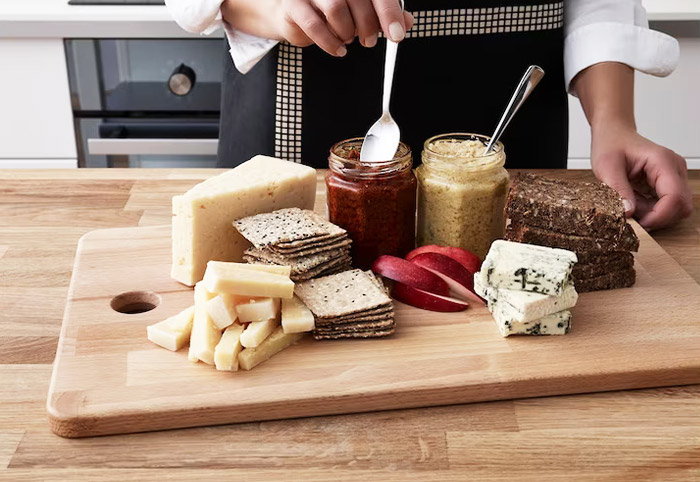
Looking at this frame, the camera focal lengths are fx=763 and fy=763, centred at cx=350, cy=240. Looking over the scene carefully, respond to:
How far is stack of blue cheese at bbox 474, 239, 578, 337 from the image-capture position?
109cm

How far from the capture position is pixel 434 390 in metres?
1.00

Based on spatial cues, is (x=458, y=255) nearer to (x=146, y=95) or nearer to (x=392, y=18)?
(x=392, y=18)

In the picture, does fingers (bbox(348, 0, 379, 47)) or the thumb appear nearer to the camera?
fingers (bbox(348, 0, 379, 47))

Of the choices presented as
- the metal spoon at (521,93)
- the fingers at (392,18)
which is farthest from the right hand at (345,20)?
the metal spoon at (521,93)

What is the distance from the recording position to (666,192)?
4.85ft

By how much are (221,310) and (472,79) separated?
90cm

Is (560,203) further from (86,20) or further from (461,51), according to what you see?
(86,20)

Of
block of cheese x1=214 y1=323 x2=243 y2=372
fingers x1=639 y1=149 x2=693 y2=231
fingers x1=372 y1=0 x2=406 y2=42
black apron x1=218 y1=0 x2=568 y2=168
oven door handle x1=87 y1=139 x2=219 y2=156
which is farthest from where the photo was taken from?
oven door handle x1=87 y1=139 x2=219 y2=156

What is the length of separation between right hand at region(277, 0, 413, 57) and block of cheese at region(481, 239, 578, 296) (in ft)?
1.20

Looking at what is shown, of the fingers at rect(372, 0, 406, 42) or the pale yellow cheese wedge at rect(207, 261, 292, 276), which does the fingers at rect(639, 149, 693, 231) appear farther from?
the pale yellow cheese wedge at rect(207, 261, 292, 276)

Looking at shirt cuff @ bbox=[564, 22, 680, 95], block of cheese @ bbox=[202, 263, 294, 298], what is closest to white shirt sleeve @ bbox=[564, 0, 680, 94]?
shirt cuff @ bbox=[564, 22, 680, 95]

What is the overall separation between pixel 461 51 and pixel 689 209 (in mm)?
569

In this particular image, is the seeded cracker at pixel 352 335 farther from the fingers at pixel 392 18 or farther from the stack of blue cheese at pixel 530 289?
the fingers at pixel 392 18

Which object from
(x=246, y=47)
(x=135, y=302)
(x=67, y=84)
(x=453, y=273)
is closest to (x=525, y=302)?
(x=453, y=273)
